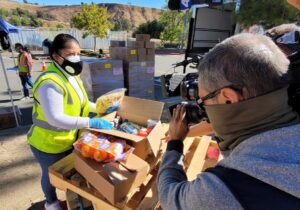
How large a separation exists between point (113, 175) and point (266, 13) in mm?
4667

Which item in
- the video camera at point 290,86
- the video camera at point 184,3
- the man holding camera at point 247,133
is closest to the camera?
the man holding camera at point 247,133

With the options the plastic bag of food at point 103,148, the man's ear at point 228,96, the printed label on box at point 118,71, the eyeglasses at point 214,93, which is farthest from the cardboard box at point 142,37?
the man's ear at point 228,96

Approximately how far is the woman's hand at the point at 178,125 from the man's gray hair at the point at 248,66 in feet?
1.25

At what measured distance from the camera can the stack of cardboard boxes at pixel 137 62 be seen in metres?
5.05

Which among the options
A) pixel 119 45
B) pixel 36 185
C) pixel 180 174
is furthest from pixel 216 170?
pixel 119 45

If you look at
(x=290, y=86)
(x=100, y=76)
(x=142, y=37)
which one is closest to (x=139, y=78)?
(x=142, y=37)

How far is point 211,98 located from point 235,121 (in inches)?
4.6

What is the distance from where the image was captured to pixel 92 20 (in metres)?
22.7

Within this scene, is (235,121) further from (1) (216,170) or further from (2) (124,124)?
(2) (124,124)

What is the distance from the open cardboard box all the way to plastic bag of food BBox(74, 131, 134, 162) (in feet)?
0.15

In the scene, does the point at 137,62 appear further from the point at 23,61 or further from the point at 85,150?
the point at 85,150

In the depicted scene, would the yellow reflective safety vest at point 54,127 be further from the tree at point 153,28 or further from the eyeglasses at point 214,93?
the tree at point 153,28

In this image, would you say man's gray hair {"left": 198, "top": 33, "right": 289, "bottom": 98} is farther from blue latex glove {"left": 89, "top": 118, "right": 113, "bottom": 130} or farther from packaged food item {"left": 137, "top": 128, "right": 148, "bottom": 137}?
blue latex glove {"left": 89, "top": 118, "right": 113, "bottom": 130}

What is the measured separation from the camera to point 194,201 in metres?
0.72
